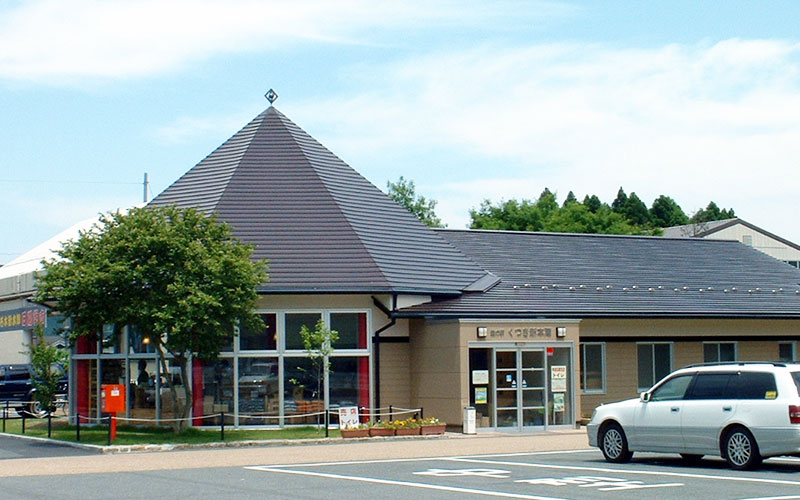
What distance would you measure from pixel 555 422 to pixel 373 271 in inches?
249

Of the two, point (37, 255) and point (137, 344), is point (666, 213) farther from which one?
point (137, 344)

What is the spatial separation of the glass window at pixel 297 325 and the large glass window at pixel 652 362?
1021 centimetres

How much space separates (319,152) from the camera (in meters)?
33.7

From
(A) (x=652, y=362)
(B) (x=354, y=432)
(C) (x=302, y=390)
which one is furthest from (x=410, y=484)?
(A) (x=652, y=362)

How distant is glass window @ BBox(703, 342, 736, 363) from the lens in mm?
34750

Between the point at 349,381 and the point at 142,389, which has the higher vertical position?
the point at 349,381

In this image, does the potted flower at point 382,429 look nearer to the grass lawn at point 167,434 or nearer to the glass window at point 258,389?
the grass lawn at point 167,434

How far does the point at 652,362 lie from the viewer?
111ft

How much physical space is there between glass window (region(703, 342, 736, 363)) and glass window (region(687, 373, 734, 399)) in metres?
16.2

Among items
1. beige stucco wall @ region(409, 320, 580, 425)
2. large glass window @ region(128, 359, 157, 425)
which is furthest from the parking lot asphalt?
large glass window @ region(128, 359, 157, 425)

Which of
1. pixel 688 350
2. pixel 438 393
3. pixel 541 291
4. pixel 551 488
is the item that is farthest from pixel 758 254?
pixel 551 488

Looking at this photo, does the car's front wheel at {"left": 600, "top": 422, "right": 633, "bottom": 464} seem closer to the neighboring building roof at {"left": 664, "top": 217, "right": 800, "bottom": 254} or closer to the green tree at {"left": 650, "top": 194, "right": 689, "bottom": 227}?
the neighboring building roof at {"left": 664, "top": 217, "right": 800, "bottom": 254}

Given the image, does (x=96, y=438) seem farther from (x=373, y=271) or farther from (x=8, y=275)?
(x=8, y=275)

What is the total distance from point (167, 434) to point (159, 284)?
3794mm
